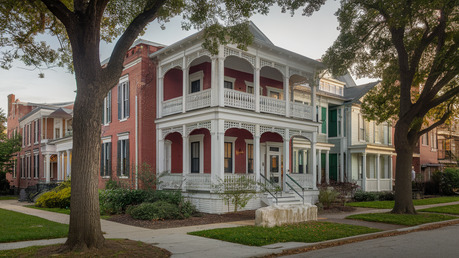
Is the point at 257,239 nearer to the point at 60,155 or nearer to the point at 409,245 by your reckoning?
the point at 409,245

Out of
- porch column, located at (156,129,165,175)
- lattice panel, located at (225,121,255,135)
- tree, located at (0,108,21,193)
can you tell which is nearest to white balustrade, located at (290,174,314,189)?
lattice panel, located at (225,121,255,135)

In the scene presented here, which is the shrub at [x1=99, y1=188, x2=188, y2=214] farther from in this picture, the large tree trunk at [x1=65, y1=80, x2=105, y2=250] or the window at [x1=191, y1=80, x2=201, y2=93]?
the large tree trunk at [x1=65, y1=80, x2=105, y2=250]

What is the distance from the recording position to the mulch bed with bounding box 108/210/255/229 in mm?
14078

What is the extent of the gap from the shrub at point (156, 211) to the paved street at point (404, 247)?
7270 millimetres

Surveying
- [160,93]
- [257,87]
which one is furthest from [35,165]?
[257,87]

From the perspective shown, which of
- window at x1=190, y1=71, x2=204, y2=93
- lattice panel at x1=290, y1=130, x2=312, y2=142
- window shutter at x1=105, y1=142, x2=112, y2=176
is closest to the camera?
lattice panel at x1=290, y1=130, x2=312, y2=142

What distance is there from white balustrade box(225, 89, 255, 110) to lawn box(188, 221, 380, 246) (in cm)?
663

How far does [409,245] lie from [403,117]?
26.2 ft

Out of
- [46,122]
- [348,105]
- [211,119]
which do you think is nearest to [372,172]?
[348,105]

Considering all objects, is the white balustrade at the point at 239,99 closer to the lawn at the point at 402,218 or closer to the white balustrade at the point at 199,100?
the white balustrade at the point at 199,100

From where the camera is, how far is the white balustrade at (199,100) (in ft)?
58.9

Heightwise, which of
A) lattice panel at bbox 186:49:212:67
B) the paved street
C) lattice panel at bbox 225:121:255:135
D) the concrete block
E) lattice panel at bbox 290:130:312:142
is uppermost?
lattice panel at bbox 186:49:212:67

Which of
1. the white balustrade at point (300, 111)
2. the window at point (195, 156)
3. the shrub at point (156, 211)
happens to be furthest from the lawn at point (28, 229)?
the white balustrade at point (300, 111)

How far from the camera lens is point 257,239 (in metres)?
10.5
